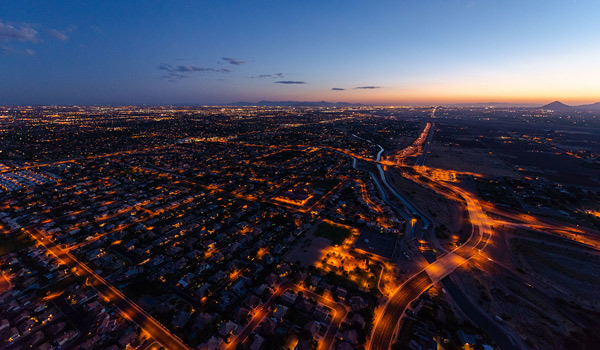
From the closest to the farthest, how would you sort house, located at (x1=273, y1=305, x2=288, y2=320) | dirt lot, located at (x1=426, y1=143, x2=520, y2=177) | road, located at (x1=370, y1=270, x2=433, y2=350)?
road, located at (x1=370, y1=270, x2=433, y2=350)
house, located at (x1=273, y1=305, x2=288, y2=320)
dirt lot, located at (x1=426, y1=143, x2=520, y2=177)

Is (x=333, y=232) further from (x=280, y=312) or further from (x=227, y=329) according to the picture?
(x=227, y=329)

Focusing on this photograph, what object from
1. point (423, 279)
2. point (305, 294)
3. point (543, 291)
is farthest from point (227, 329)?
point (543, 291)

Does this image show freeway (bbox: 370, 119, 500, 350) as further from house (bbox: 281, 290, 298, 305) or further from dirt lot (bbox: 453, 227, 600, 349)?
house (bbox: 281, 290, 298, 305)

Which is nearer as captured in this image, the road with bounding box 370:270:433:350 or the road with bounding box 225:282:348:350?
the road with bounding box 225:282:348:350

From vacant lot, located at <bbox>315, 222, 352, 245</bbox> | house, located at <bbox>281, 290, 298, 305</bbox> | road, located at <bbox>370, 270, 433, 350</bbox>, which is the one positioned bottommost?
road, located at <bbox>370, 270, 433, 350</bbox>

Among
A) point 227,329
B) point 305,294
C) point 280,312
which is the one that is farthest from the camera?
point 305,294

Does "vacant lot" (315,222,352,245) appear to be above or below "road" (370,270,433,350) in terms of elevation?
above

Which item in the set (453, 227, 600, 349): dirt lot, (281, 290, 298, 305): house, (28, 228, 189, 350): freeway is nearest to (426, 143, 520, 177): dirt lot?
(453, 227, 600, 349): dirt lot

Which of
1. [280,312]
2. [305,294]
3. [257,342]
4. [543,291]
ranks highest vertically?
[280,312]

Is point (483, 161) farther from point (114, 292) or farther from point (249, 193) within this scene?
point (114, 292)

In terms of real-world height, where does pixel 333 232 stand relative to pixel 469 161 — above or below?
below
